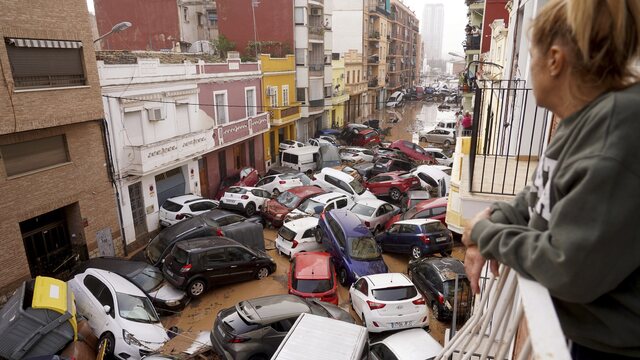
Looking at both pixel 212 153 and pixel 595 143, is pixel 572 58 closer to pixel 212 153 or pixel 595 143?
pixel 595 143

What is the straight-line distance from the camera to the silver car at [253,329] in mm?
7988

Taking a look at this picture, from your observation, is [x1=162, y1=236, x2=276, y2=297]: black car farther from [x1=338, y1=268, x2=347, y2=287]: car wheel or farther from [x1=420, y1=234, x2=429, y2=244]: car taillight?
[x1=420, y1=234, x2=429, y2=244]: car taillight

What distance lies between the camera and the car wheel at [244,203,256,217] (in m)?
17.8

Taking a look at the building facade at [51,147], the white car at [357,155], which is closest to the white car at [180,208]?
the building facade at [51,147]

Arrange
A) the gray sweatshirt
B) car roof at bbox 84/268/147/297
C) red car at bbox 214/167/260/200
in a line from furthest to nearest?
red car at bbox 214/167/260/200, car roof at bbox 84/268/147/297, the gray sweatshirt

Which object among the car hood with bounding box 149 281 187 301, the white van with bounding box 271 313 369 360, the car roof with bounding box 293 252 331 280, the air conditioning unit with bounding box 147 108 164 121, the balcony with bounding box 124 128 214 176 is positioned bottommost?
the car hood with bounding box 149 281 187 301

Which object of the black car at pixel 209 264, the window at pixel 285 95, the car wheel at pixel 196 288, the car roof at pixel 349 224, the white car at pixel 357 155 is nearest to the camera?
the black car at pixel 209 264

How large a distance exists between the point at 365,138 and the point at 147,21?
1829cm

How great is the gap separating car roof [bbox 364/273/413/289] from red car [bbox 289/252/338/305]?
1.10 meters

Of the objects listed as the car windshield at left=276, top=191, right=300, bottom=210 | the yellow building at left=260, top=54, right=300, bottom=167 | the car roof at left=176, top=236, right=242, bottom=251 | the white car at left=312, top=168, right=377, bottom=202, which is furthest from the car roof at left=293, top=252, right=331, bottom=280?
the yellow building at left=260, top=54, right=300, bottom=167

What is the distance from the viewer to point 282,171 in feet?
74.8

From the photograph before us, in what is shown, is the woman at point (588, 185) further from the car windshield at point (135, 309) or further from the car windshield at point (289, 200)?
the car windshield at point (289, 200)

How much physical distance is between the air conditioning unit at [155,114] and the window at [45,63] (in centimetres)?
353

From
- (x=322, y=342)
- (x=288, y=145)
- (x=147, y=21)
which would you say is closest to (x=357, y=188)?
(x=288, y=145)
